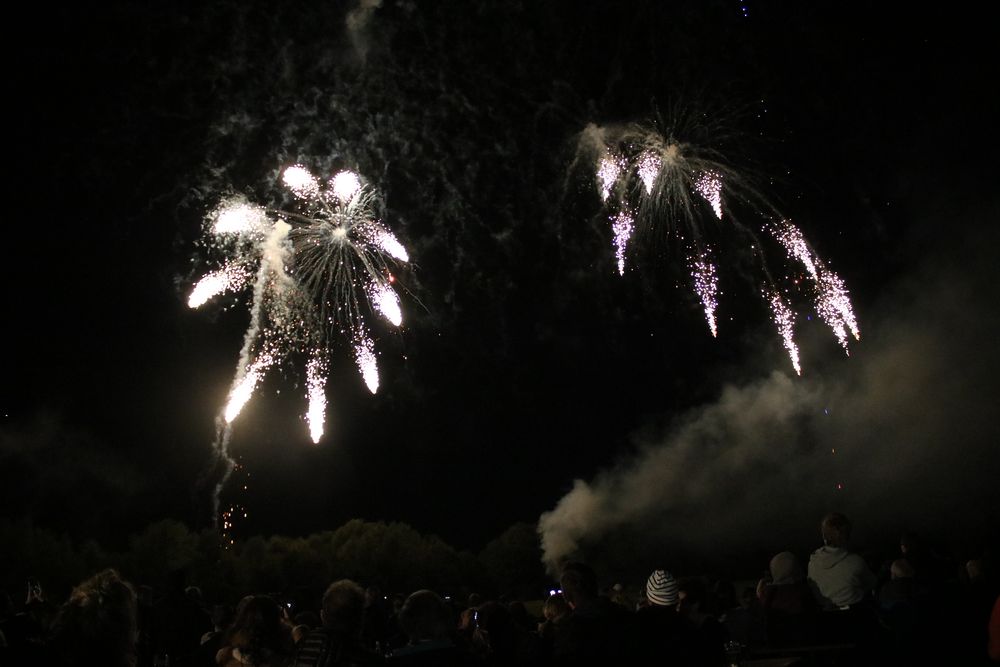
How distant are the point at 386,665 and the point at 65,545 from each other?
46.2m

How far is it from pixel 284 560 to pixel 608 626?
5447cm

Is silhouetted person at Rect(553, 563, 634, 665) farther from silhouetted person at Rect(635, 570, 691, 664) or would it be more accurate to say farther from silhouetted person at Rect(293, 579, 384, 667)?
silhouetted person at Rect(293, 579, 384, 667)

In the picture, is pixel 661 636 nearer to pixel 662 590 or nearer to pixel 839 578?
pixel 662 590

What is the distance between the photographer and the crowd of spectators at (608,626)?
410 centimetres

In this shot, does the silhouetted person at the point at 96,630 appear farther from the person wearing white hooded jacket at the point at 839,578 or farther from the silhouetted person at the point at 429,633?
the person wearing white hooded jacket at the point at 839,578

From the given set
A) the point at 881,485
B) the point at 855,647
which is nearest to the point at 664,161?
the point at 855,647

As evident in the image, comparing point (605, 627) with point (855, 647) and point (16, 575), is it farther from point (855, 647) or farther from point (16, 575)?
point (16, 575)

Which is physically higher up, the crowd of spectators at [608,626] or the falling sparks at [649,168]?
the falling sparks at [649,168]

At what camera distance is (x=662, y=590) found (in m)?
6.33

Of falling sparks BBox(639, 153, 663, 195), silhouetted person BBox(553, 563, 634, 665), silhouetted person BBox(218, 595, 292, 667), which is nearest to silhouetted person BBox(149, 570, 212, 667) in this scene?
silhouetted person BBox(218, 595, 292, 667)

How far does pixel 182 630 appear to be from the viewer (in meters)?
7.97

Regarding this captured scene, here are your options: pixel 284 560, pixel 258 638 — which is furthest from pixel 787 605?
pixel 284 560

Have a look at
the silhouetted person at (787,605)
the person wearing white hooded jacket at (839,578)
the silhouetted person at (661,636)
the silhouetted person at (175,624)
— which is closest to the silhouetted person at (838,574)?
the person wearing white hooded jacket at (839,578)

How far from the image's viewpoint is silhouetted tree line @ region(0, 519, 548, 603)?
42.3 m
